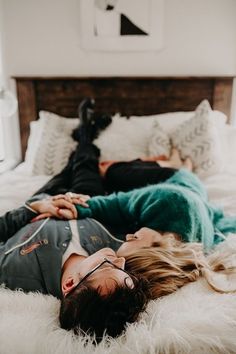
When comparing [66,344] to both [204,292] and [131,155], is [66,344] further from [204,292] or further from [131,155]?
[131,155]

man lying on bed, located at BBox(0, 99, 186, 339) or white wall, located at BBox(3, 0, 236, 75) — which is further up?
white wall, located at BBox(3, 0, 236, 75)

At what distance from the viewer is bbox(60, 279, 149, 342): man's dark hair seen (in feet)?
2.39

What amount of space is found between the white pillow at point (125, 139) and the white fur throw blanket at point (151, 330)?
53.7 inches

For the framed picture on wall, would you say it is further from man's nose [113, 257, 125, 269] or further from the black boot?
man's nose [113, 257, 125, 269]

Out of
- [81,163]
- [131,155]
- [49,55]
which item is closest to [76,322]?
[81,163]

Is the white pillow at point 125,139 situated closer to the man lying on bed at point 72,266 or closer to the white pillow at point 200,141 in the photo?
the white pillow at point 200,141

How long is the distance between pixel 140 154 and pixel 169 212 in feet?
3.19

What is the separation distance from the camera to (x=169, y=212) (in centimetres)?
119

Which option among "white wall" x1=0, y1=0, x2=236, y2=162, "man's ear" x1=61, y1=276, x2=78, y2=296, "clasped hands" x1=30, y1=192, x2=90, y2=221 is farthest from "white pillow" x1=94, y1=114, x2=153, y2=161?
"man's ear" x1=61, y1=276, x2=78, y2=296

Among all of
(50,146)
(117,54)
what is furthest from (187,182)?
(117,54)

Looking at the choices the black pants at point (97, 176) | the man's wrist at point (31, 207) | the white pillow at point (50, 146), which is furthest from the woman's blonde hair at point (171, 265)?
the white pillow at point (50, 146)

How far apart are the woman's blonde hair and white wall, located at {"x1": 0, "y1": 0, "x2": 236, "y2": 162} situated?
1.81 m

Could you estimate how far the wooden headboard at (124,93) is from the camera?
246 cm

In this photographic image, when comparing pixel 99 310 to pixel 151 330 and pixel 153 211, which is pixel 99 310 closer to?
pixel 151 330
